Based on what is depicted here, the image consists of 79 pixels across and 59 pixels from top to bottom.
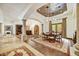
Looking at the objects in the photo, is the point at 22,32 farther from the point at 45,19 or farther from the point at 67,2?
the point at 67,2

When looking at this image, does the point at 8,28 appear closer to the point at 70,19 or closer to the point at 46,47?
the point at 46,47

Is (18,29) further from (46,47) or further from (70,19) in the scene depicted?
(70,19)

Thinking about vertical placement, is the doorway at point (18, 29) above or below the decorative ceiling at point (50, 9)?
below

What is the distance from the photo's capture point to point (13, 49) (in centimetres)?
215

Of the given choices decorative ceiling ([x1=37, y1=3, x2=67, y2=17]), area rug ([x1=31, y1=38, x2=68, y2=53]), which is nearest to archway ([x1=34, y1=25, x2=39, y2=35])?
area rug ([x1=31, y1=38, x2=68, y2=53])

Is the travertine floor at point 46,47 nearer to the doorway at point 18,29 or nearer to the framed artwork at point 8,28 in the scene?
the doorway at point 18,29

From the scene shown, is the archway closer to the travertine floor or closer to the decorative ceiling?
the travertine floor

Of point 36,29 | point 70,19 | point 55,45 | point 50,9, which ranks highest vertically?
point 50,9

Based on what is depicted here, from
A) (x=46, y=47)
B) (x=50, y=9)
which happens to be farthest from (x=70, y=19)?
(x=46, y=47)

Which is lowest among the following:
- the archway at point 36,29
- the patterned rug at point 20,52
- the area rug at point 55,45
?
the patterned rug at point 20,52

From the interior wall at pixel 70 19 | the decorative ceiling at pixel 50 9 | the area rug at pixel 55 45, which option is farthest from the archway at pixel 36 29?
the interior wall at pixel 70 19

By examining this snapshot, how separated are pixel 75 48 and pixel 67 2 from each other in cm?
72

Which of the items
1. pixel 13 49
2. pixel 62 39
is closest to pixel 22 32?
pixel 13 49

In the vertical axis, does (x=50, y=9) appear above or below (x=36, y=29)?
above
